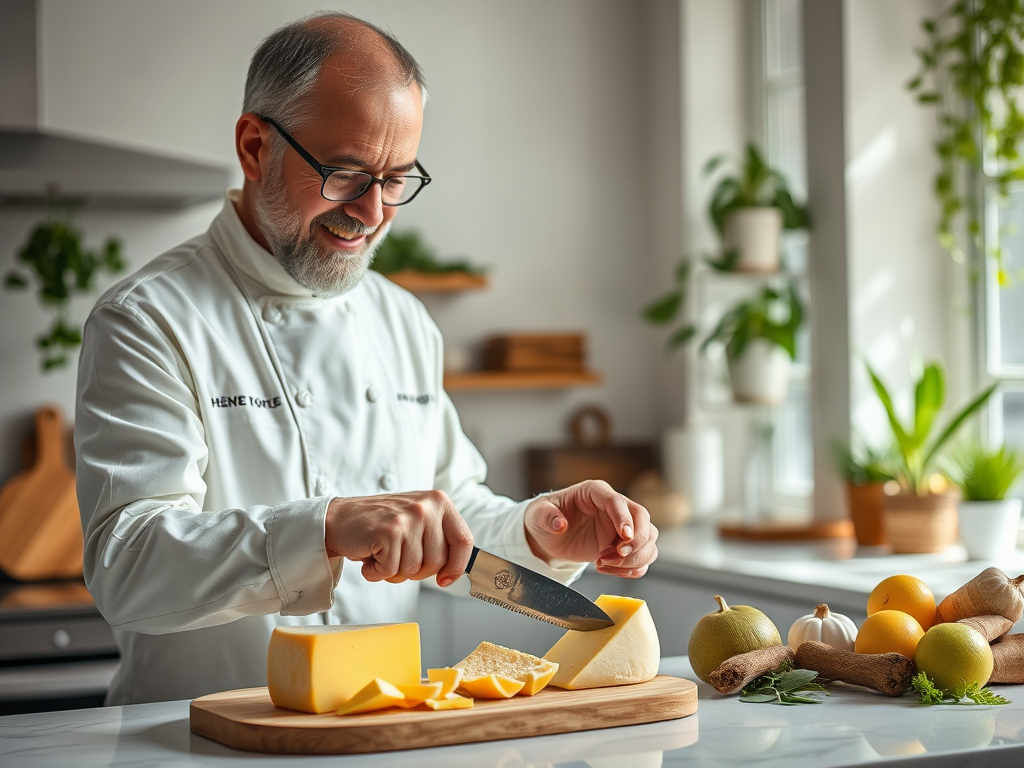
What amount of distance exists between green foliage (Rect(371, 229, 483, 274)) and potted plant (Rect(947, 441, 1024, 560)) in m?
1.42

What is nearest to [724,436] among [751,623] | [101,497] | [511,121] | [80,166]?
[511,121]

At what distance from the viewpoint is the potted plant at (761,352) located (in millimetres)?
2828

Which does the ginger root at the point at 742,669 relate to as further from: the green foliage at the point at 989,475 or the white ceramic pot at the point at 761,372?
the white ceramic pot at the point at 761,372

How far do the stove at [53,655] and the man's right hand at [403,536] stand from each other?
141 cm

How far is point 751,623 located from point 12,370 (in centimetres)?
218

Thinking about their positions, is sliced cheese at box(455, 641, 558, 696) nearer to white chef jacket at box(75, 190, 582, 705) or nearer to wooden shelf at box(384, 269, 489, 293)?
white chef jacket at box(75, 190, 582, 705)

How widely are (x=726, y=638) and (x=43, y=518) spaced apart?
1.98m

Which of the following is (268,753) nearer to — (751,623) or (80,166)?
(751,623)

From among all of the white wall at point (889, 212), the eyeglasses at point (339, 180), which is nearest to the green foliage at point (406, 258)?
the white wall at point (889, 212)

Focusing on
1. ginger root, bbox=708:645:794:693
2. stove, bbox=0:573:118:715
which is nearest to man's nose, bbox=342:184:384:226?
ginger root, bbox=708:645:794:693

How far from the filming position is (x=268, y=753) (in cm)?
99

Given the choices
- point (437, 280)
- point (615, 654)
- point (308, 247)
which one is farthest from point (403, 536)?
point (437, 280)

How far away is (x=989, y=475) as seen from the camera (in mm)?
2199

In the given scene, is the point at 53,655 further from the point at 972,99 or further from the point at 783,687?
the point at 972,99
